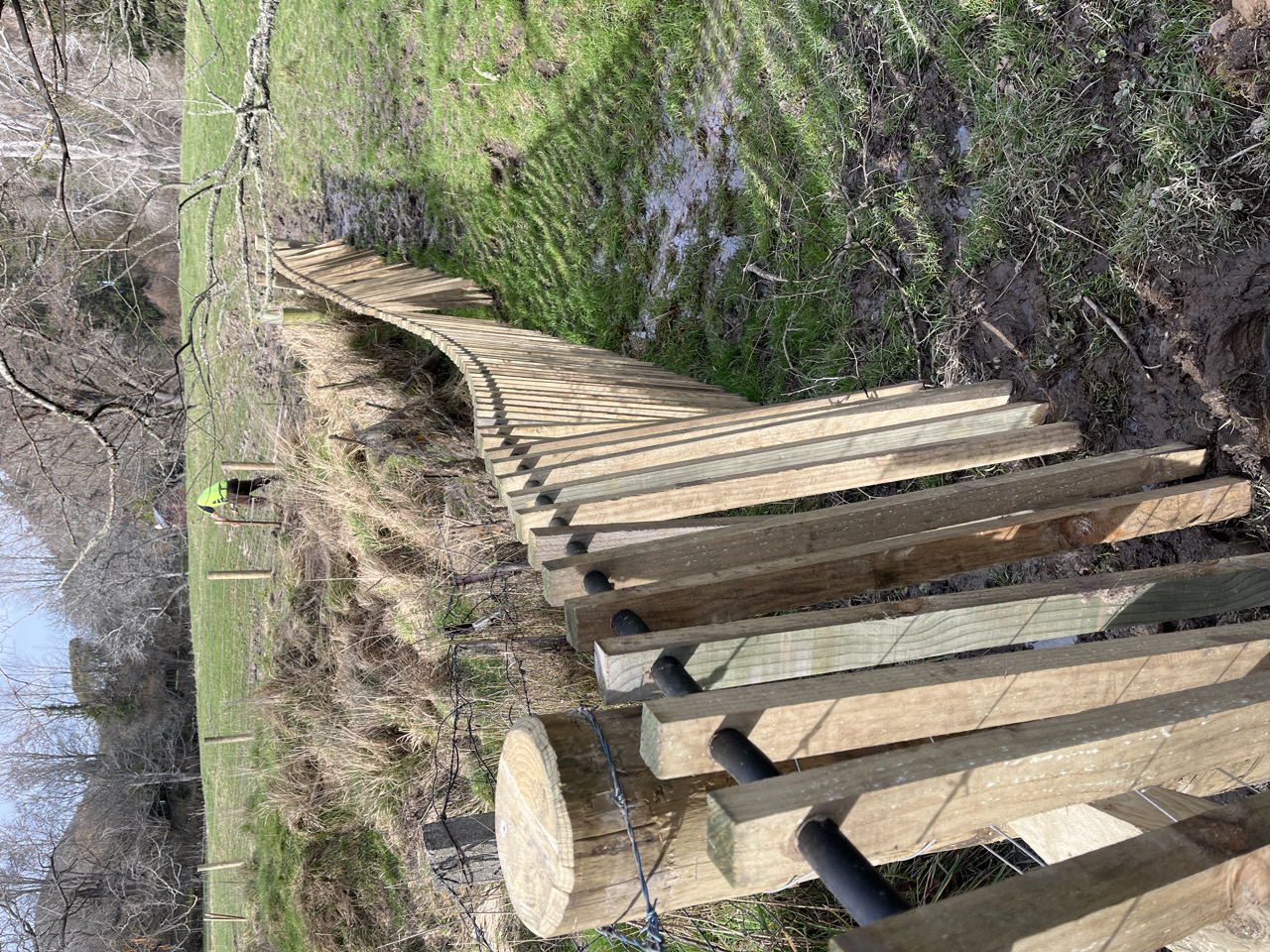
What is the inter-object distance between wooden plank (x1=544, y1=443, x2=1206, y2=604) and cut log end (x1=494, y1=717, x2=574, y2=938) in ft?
2.50

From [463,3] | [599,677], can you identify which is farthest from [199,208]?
[599,677]

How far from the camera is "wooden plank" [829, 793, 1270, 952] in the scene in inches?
37.6

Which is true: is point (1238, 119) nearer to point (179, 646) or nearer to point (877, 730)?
point (877, 730)

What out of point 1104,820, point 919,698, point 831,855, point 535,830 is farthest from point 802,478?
point 831,855

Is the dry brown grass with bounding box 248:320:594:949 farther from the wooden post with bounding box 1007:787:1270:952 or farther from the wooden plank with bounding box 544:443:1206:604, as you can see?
the wooden post with bounding box 1007:787:1270:952

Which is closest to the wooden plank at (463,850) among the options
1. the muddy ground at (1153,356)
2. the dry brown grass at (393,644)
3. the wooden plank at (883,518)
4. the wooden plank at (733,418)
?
the dry brown grass at (393,644)

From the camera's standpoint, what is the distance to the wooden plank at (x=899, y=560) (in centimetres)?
199

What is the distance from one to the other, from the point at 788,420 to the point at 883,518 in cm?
91

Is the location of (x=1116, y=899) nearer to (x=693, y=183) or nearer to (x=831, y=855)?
(x=831, y=855)

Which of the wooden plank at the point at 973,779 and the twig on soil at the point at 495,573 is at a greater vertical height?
the wooden plank at the point at 973,779

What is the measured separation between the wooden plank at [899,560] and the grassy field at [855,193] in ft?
1.00

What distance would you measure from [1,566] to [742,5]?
67.9 ft

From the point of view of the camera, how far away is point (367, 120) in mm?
8758

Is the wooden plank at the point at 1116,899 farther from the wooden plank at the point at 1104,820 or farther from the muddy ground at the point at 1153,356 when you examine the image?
the muddy ground at the point at 1153,356
